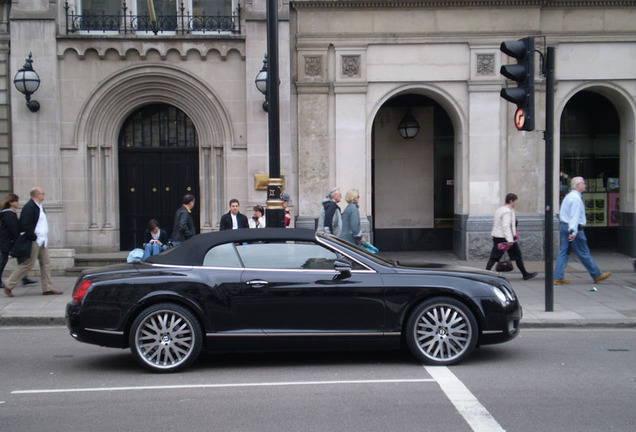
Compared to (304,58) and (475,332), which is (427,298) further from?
(304,58)

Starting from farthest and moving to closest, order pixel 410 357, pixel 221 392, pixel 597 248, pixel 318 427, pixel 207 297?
pixel 597 248, pixel 410 357, pixel 207 297, pixel 221 392, pixel 318 427

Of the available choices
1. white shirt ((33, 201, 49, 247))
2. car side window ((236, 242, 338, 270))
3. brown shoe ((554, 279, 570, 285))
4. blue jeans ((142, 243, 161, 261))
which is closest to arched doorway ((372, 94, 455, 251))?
brown shoe ((554, 279, 570, 285))

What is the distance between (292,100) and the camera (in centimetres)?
1505

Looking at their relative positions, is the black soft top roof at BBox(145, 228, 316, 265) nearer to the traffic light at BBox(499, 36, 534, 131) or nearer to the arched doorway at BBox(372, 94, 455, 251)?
the traffic light at BBox(499, 36, 534, 131)

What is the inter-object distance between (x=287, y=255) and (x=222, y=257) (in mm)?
711

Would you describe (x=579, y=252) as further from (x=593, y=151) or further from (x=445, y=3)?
(x=445, y=3)

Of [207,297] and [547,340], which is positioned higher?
[207,297]

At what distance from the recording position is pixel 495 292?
7.15 meters

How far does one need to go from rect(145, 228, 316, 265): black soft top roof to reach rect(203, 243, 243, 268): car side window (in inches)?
2.0

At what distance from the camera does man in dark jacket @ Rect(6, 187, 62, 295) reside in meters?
11.4

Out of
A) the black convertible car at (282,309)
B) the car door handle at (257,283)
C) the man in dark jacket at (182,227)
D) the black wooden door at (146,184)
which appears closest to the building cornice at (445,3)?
the black wooden door at (146,184)

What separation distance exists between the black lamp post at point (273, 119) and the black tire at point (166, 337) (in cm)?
306

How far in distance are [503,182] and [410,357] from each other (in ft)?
28.4

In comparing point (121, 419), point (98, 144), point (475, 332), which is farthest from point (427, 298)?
point (98, 144)
